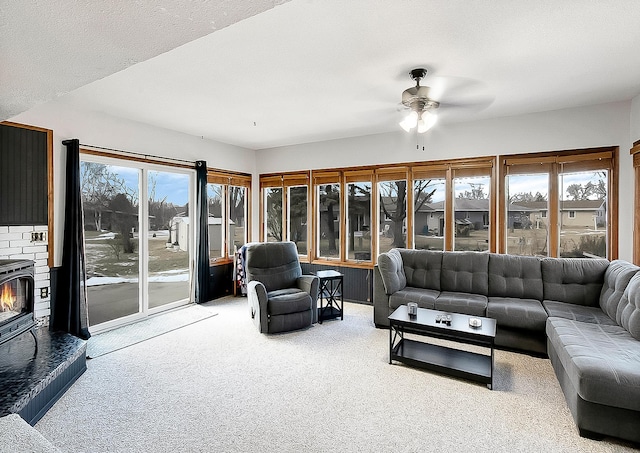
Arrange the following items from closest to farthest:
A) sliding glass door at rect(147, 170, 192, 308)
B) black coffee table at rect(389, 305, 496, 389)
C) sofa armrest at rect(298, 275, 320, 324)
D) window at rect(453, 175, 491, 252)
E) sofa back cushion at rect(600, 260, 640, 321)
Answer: black coffee table at rect(389, 305, 496, 389) → sofa back cushion at rect(600, 260, 640, 321) → sofa armrest at rect(298, 275, 320, 324) → window at rect(453, 175, 491, 252) → sliding glass door at rect(147, 170, 192, 308)

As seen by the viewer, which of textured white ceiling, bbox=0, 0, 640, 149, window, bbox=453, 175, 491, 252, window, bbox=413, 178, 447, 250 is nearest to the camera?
textured white ceiling, bbox=0, 0, 640, 149

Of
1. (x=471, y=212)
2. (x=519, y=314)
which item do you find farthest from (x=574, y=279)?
(x=471, y=212)

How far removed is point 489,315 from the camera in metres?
3.58

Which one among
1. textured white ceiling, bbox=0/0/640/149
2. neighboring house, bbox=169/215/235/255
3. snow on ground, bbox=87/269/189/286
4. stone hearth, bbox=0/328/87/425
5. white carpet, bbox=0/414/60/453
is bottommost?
stone hearth, bbox=0/328/87/425

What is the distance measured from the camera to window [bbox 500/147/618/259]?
4102mm

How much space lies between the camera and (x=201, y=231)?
17.8 ft

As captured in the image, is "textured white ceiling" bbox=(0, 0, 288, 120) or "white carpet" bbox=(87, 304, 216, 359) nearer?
"textured white ceiling" bbox=(0, 0, 288, 120)

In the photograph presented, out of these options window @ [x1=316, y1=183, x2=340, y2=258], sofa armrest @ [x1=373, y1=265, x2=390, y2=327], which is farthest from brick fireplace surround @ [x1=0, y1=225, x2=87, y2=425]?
window @ [x1=316, y1=183, x2=340, y2=258]

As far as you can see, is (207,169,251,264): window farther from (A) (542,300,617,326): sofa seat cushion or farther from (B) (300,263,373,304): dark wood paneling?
(A) (542,300,617,326): sofa seat cushion

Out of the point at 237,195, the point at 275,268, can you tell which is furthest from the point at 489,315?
the point at 237,195

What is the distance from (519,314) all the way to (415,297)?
107 cm

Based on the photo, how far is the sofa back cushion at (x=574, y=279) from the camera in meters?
3.65

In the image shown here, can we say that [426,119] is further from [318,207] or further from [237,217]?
[237,217]

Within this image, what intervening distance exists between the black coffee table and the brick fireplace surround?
2832 mm
